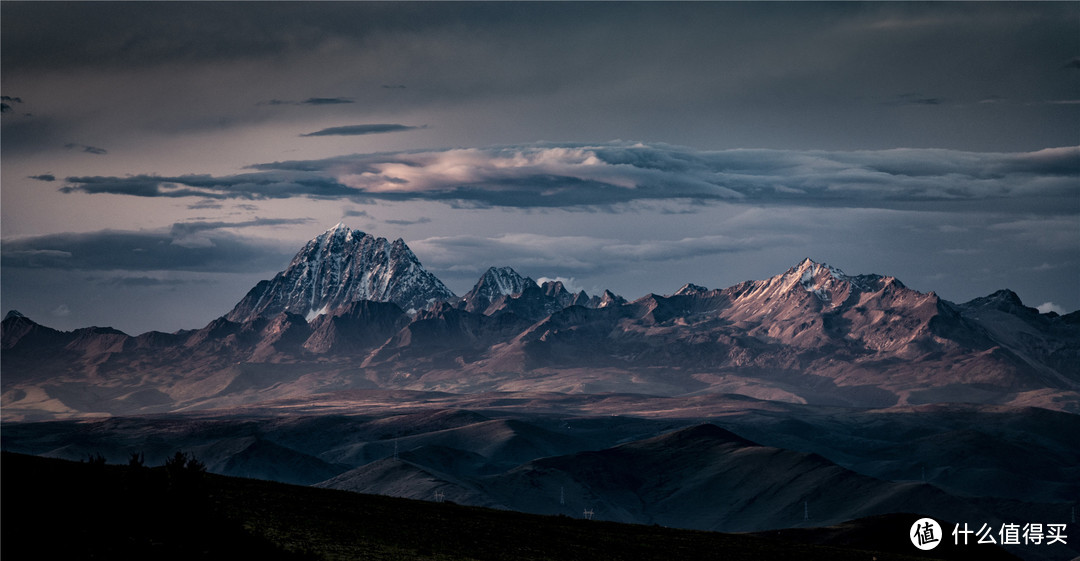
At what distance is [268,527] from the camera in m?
68.1

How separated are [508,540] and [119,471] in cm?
2906

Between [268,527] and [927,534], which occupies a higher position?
[268,527]

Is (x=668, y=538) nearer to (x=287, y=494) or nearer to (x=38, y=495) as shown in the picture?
(x=287, y=494)

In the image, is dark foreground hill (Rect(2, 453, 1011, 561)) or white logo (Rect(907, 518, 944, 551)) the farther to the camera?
Answer: white logo (Rect(907, 518, 944, 551))

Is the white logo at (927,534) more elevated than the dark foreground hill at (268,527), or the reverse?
the dark foreground hill at (268,527)

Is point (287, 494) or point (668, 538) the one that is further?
point (668, 538)

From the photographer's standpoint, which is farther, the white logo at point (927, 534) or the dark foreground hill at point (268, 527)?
the white logo at point (927, 534)

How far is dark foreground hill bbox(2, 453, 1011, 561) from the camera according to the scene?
47.3m

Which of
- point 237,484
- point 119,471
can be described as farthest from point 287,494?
point 119,471

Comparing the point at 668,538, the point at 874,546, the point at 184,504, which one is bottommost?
the point at 874,546

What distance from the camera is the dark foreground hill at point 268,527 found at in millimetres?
47344

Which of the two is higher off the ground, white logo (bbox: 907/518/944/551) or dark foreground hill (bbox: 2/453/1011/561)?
dark foreground hill (bbox: 2/453/1011/561)

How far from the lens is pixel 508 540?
79.0 meters

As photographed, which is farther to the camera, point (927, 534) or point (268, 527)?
point (927, 534)
